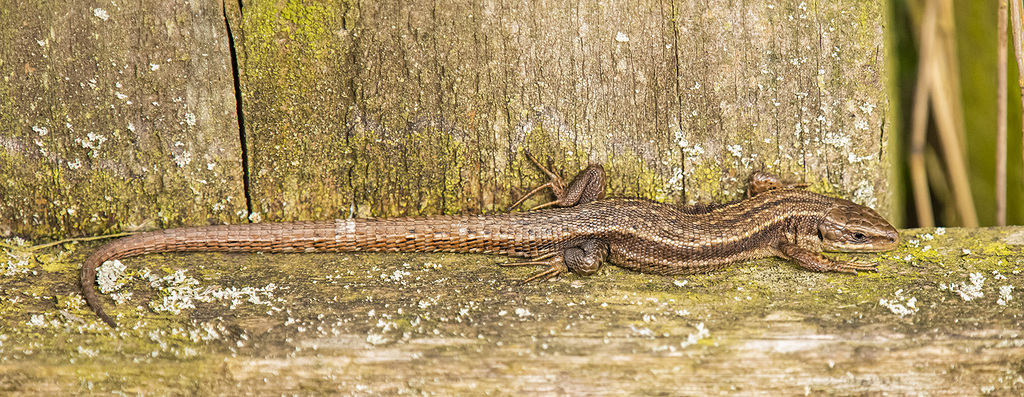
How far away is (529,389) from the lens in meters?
1.85

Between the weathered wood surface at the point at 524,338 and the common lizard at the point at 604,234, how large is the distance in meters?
0.25

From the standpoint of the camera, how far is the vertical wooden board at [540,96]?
7.79 feet

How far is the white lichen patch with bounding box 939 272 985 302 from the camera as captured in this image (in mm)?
2070

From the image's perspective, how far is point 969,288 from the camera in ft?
6.97

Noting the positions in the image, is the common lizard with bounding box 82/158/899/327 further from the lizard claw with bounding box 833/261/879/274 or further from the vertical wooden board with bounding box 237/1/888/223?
the vertical wooden board with bounding box 237/1/888/223

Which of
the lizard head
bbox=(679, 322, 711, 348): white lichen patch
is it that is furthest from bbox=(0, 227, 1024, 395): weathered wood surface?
the lizard head

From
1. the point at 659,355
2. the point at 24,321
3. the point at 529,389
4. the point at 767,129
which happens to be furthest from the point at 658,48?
the point at 24,321

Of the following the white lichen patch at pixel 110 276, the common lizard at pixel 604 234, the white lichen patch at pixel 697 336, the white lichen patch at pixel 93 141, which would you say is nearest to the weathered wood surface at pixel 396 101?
the white lichen patch at pixel 93 141

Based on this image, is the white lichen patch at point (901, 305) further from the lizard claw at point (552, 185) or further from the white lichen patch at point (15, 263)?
the white lichen patch at point (15, 263)

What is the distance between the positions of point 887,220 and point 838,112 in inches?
24.8

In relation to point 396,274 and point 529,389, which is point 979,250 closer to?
point 529,389

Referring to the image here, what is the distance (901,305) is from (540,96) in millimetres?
1424

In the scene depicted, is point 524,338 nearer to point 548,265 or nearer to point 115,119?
point 548,265

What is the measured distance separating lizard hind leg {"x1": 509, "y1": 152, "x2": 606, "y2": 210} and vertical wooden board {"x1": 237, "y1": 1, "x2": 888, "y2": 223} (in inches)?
1.9
